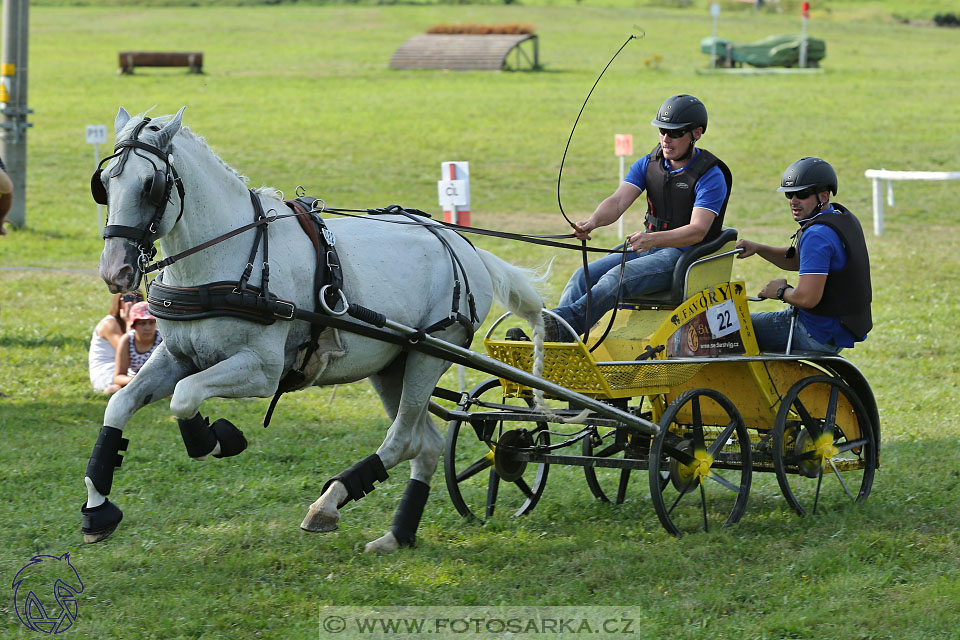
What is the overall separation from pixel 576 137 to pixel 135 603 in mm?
21929

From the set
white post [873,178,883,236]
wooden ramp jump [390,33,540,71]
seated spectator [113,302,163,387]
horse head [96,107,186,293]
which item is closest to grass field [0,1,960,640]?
white post [873,178,883,236]

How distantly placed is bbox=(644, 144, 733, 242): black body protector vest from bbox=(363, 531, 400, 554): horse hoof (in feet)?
7.21

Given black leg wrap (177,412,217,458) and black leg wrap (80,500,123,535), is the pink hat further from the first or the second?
black leg wrap (80,500,123,535)

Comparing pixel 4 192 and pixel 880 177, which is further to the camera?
pixel 880 177

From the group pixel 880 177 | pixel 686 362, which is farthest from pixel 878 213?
pixel 686 362

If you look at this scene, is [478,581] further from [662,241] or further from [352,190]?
[352,190]

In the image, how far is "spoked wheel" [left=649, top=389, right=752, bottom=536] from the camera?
5.68 m

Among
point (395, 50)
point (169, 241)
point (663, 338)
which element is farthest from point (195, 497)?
point (395, 50)

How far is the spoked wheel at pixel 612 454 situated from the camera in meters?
6.25

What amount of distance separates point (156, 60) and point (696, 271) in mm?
30664

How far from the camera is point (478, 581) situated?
206 inches

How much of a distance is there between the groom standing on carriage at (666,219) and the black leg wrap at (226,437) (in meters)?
1.70

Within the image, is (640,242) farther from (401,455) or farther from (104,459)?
(104,459)

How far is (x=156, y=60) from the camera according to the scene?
33.6m
